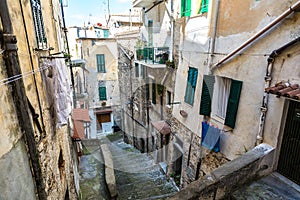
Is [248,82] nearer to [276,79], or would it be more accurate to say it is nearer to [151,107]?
[276,79]

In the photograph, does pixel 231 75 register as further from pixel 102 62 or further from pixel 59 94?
pixel 102 62

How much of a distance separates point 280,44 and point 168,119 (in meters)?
7.10

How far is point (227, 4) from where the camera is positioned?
5430 millimetres

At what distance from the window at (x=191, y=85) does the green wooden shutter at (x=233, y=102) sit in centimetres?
203

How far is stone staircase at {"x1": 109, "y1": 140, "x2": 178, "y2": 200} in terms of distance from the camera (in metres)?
Result: 8.85

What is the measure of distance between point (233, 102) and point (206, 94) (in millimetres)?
1305

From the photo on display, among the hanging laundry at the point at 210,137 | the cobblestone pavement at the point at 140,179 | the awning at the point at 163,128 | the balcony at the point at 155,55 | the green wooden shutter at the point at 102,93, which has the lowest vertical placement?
the cobblestone pavement at the point at 140,179

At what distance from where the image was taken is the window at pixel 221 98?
17.4 ft

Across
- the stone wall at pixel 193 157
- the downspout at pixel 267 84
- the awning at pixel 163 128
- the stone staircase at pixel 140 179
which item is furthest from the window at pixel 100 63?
the downspout at pixel 267 84

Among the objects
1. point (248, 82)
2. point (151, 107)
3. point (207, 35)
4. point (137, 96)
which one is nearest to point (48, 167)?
point (248, 82)

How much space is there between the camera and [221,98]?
6137mm

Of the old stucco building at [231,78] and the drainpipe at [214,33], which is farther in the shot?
the drainpipe at [214,33]

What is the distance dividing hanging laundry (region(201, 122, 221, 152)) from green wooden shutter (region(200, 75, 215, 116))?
467mm

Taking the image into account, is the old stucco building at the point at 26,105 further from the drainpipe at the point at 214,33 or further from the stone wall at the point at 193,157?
the stone wall at the point at 193,157
